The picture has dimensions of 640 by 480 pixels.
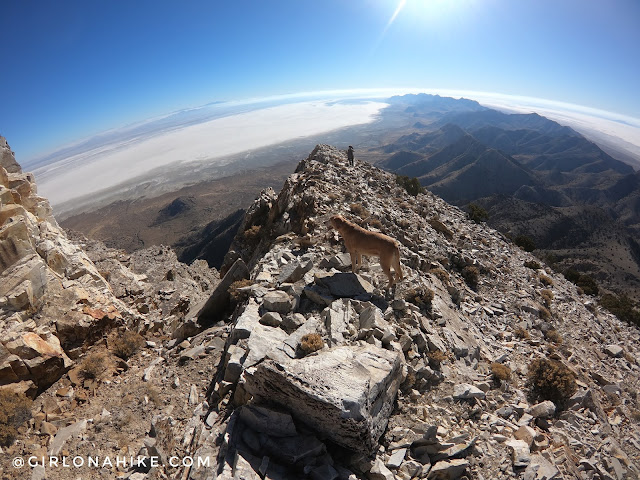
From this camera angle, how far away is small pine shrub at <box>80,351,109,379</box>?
952 cm

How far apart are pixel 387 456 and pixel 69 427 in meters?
7.87

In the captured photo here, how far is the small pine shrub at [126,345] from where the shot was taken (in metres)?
10.7

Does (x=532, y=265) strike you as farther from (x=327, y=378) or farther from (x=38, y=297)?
(x=38, y=297)

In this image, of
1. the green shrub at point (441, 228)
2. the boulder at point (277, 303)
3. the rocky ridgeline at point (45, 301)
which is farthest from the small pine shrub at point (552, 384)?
the green shrub at point (441, 228)

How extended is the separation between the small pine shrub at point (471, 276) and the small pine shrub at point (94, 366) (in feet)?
61.8

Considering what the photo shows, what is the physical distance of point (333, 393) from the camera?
5.64 m

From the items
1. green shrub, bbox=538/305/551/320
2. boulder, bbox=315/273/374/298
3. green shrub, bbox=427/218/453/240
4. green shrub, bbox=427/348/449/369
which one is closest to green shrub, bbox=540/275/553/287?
green shrub, bbox=538/305/551/320

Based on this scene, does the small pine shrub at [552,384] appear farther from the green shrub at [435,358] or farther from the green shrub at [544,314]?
the green shrub at [544,314]

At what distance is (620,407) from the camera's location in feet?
39.4

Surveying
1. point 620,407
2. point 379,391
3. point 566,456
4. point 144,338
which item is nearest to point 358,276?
point 379,391

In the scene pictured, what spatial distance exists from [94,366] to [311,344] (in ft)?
25.0

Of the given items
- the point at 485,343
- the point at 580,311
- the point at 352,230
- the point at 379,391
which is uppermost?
the point at 352,230

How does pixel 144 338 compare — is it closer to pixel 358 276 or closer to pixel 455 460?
pixel 358 276

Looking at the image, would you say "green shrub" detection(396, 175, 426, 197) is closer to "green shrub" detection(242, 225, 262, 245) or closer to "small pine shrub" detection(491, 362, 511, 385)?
"green shrub" detection(242, 225, 262, 245)
